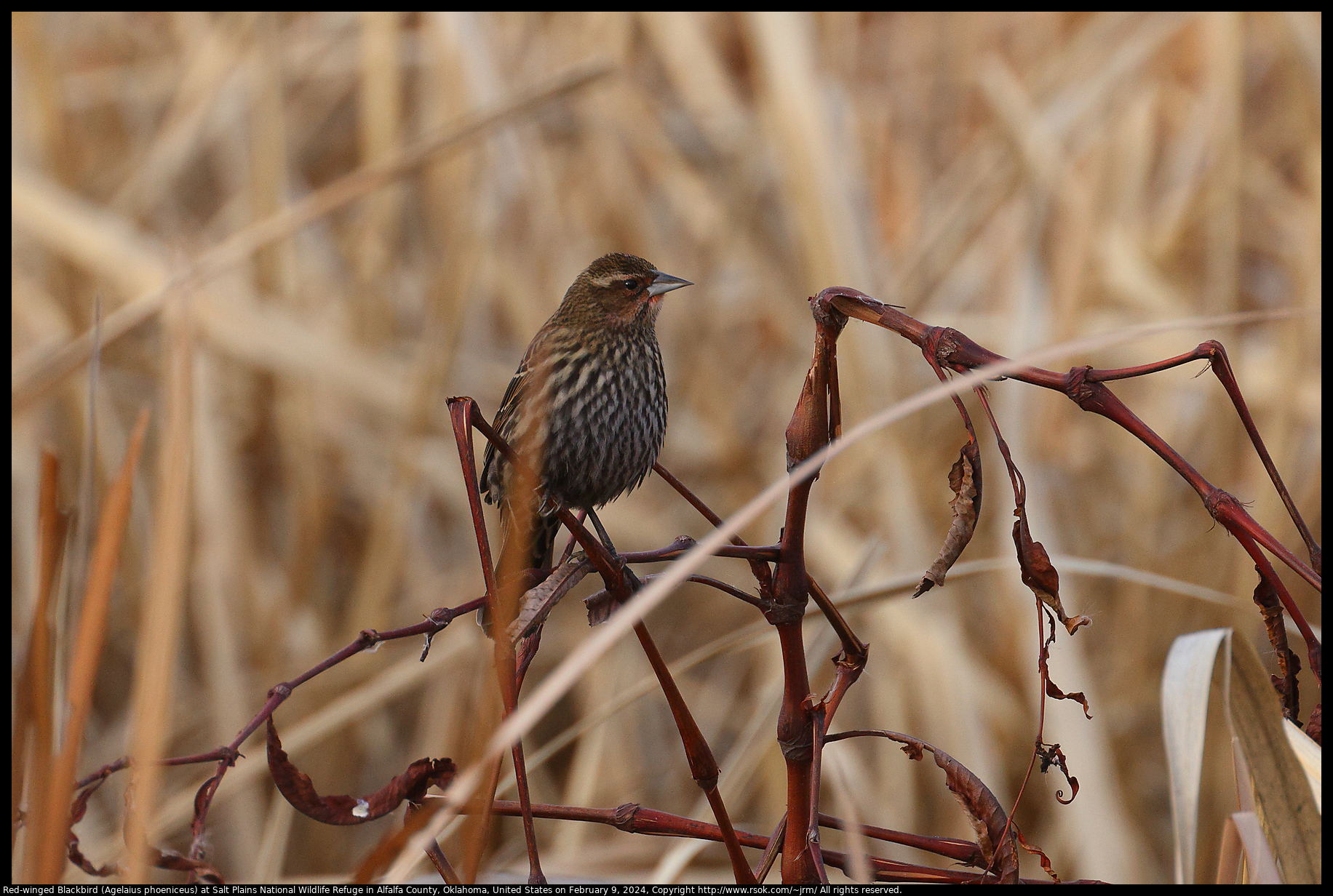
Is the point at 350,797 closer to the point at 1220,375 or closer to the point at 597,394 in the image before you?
the point at 1220,375

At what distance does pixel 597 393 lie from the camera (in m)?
1.69

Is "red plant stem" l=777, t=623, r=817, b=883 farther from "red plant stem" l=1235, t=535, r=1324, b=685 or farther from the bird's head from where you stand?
the bird's head

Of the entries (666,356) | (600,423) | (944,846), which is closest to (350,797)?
(944,846)

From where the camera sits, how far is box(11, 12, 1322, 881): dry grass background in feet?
7.38

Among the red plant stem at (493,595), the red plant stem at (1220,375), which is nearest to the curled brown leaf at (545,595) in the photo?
the red plant stem at (493,595)

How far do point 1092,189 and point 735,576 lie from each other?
1357 millimetres

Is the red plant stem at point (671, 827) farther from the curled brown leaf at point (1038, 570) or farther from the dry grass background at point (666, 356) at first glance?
the dry grass background at point (666, 356)

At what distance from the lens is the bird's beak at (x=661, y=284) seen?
1.75m

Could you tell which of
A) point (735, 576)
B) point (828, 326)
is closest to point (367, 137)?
point (735, 576)

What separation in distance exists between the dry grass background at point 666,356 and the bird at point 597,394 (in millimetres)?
494

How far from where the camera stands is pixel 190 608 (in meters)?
2.68

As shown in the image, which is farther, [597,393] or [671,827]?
[597,393]

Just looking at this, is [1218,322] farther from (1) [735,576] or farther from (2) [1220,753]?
(1) [735,576]

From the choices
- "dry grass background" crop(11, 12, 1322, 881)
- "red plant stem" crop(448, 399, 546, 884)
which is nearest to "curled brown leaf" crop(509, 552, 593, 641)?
"red plant stem" crop(448, 399, 546, 884)
